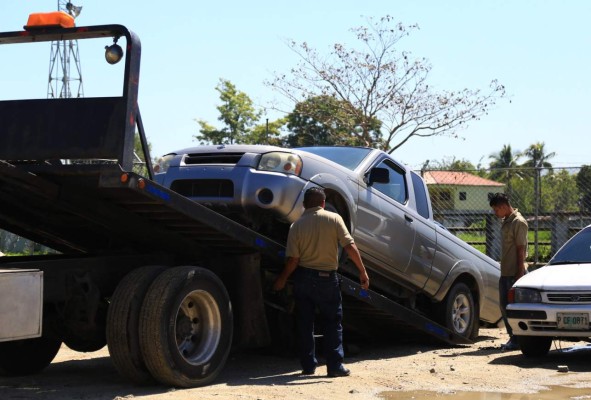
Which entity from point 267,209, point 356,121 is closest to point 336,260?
point 267,209

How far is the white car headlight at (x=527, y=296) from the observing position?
9.89 metres

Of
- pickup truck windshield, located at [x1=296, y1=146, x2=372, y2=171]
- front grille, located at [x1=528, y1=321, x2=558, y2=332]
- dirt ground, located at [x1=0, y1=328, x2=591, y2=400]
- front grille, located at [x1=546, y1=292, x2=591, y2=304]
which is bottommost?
dirt ground, located at [x1=0, y1=328, x2=591, y2=400]

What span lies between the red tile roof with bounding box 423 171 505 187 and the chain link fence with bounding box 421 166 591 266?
0.35 feet

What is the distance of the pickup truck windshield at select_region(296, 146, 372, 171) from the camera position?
10109mm

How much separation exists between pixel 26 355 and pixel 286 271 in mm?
2483

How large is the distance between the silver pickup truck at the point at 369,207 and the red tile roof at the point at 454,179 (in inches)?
216

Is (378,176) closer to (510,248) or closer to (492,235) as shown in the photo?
(510,248)

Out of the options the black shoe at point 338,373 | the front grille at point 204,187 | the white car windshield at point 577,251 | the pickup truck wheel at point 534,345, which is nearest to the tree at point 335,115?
the white car windshield at point 577,251

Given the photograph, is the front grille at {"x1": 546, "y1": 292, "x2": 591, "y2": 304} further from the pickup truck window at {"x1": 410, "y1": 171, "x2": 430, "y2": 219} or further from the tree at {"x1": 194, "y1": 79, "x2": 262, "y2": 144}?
the tree at {"x1": 194, "y1": 79, "x2": 262, "y2": 144}

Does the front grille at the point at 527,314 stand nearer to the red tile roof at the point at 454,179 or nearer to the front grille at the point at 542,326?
the front grille at the point at 542,326

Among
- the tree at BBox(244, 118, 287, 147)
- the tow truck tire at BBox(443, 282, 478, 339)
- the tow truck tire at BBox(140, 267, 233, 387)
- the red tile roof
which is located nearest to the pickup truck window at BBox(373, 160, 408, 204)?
the tow truck tire at BBox(443, 282, 478, 339)

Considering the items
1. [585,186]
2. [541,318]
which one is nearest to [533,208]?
[585,186]

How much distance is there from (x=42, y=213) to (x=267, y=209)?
198 centimetres

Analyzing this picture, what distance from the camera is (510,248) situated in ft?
36.0
